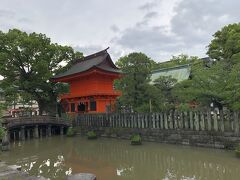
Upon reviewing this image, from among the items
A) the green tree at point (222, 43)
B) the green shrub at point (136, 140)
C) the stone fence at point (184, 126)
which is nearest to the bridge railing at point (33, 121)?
the stone fence at point (184, 126)

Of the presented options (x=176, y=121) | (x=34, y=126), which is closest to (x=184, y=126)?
(x=176, y=121)

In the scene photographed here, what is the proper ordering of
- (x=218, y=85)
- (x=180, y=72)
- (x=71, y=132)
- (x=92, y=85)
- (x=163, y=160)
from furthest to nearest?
(x=180, y=72)
(x=92, y=85)
(x=71, y=132)
(x=218, y=85)
(x=163, y=160)

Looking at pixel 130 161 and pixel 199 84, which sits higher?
pixel 199 84

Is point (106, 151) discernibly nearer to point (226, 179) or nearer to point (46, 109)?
point (226, 179)

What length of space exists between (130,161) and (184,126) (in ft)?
18.4

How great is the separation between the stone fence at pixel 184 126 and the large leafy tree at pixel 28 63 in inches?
407

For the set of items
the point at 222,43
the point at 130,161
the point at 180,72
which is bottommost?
the point at 130,161

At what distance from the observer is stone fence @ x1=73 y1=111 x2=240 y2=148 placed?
52.0 feet

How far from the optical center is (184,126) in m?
18.5

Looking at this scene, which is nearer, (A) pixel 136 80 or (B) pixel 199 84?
(B) pixel 199 84

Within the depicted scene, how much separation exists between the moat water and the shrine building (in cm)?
887

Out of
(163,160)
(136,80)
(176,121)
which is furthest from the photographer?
(136,80)

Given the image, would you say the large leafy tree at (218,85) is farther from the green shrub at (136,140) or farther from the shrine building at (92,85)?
the shrine building at (92,85)

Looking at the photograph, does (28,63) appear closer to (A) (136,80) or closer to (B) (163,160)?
(A) (136,80)
